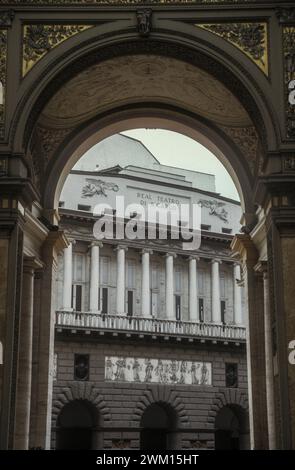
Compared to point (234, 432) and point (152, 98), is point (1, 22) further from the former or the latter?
point (234, 432)

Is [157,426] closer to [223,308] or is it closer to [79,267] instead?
[223,308]

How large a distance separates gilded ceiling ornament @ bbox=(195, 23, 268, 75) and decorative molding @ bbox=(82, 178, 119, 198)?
96.6ft

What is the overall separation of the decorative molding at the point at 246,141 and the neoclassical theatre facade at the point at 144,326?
871 inches

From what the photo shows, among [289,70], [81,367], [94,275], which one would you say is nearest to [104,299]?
[94,275]

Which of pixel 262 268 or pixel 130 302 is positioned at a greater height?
pixel 130 302

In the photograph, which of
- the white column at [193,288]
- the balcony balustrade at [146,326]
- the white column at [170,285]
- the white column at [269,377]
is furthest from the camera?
the white column at [193,288]

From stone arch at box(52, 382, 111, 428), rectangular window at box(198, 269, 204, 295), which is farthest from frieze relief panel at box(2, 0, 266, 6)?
rectangular window at box(198, 269, 204, 295)

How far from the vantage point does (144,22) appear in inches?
808

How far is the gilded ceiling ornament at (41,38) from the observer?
2055 cm

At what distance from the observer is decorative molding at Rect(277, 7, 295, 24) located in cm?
2047

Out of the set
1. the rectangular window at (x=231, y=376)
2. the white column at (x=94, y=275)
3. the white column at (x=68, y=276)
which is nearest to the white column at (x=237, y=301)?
the rectangular window at (x=231, y=376)

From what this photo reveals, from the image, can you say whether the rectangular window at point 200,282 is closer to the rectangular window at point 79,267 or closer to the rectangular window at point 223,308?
the rectangular window at point 223,308

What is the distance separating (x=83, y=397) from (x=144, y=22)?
27902mm
